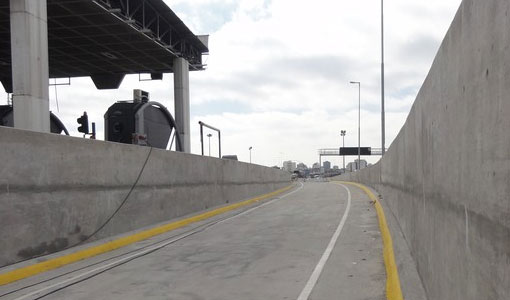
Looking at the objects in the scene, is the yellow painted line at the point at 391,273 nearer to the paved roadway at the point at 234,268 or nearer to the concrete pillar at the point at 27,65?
the paved roadway at the point at 234,268

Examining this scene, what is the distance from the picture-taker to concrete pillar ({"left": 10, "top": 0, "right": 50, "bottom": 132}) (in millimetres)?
19922

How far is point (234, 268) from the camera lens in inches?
346

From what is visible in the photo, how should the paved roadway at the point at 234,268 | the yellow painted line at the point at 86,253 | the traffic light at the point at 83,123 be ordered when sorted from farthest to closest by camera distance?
1. the traffic light at the point at 83,123
2. the yellow painted line at the point at 86,253
3. the paved roadway at the point at 234,268

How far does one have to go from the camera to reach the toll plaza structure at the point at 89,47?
20.1m

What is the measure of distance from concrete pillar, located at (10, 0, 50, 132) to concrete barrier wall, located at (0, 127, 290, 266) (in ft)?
24.7

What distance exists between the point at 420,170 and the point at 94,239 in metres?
7.28

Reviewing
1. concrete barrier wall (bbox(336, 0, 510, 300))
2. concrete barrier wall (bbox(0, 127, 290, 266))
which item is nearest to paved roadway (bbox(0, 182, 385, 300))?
concrete barrier wall (bbox(0, 127, 290, 266))

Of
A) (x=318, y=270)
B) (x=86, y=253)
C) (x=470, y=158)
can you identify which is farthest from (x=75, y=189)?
(x=470, y=158)

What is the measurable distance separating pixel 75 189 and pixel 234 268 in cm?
393

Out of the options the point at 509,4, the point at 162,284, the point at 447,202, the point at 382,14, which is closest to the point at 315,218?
the point at 162,284

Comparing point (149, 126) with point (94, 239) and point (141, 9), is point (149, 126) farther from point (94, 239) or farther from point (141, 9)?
point (94, 239)

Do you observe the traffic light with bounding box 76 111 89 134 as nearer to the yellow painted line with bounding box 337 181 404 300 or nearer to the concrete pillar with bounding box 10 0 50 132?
the concrete pillar with bounding box 10 0 50 132

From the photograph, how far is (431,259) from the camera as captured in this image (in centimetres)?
560

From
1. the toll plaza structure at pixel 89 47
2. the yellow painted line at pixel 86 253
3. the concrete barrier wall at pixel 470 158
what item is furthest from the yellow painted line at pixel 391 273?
the toll plaza structure at pixel 89 47
